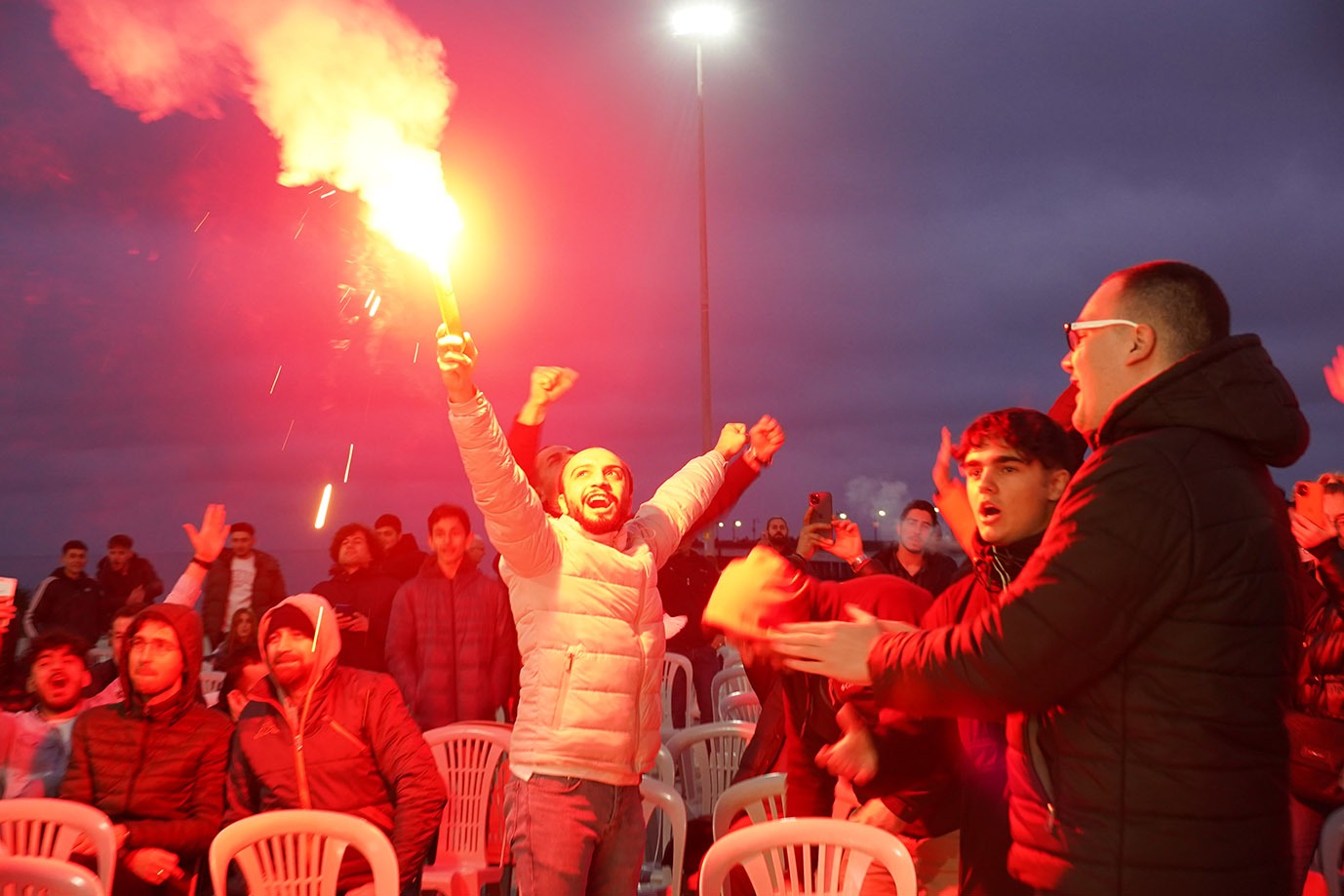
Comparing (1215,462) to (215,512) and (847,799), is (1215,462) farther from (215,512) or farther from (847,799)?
(215,512)

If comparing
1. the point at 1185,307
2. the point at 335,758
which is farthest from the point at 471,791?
the point at 1185,307

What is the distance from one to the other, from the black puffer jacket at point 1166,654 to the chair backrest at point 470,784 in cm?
393

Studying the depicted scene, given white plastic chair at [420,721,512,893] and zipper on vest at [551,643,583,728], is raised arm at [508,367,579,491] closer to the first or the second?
zipper on vest at [551,643,583,728]

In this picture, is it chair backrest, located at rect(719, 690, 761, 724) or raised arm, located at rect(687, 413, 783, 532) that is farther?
chair backrest, located at rect(719, 690, 761, 724)

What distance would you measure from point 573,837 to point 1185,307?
2.56 meters

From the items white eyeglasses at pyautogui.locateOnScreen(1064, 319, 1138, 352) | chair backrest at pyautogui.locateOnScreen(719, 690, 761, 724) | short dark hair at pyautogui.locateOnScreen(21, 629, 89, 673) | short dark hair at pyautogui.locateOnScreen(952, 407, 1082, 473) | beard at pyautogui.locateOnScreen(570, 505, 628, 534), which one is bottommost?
chair backrest at pyautogui.locateOnScreen(719, 690, 761, 724)

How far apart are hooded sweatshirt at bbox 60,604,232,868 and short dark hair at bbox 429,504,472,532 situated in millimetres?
2131

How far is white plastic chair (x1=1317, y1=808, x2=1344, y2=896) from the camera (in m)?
3.44

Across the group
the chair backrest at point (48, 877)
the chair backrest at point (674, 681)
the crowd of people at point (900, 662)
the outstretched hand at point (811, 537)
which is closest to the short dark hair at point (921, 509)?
the crowd of people at point (900, 662)

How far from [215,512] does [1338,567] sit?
19.0 feet

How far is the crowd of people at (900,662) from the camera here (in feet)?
6.09

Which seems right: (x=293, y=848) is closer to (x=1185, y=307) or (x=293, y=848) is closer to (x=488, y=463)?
(x=488, y=463)

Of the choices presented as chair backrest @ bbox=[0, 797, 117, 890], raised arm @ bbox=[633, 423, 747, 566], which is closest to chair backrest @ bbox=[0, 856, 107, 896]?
chair backrest @ bbox=[0, 797, 117, 890]

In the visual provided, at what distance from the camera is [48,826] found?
384 centimetres
